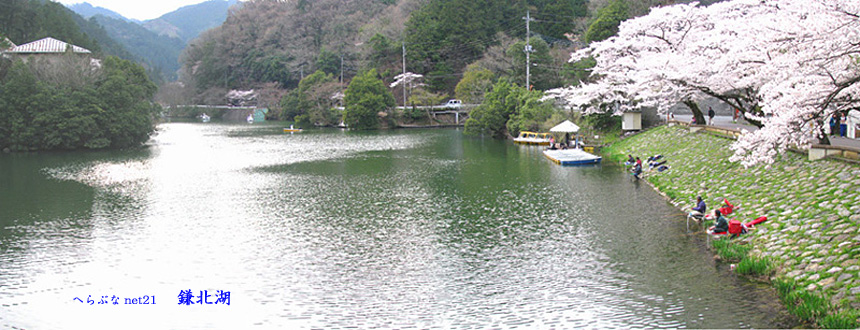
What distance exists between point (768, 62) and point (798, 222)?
3.39m

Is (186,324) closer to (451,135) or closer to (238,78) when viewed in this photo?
(451,135)

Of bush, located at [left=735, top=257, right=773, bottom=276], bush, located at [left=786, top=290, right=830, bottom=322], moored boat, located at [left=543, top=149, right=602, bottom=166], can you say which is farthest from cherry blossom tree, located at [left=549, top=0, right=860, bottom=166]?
moored boat, located at [left=543, top=149, right=602, bottom=166]

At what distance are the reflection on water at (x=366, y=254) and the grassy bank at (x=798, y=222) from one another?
622mm

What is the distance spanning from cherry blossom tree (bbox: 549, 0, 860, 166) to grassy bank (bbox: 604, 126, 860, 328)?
0.89 metres

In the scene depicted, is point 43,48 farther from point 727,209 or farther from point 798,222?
point 798,222

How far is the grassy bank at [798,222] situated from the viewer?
30.7 feet

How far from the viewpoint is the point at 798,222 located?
41.4ft

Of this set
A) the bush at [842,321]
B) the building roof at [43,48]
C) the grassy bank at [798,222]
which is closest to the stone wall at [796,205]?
the grassy bank at [798,222]

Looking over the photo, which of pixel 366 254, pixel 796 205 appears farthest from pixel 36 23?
pixel 796 205

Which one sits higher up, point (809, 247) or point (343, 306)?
point (809, 247)

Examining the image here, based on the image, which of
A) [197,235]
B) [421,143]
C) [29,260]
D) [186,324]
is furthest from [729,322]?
[421,143]

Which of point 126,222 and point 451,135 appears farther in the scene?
point 451,135

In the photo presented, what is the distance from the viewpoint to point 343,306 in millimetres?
10500

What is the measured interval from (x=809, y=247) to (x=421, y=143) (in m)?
35.8
